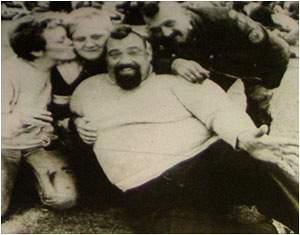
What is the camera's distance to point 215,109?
5.97 feet

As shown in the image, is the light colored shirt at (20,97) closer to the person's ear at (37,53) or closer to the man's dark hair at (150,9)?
the person's ear at (37,53)

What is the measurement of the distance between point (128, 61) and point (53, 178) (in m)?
0.50

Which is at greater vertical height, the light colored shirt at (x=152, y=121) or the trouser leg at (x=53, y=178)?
the light colored shirt at (x=152, y=121)

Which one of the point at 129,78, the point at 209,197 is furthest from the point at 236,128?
the point at 129,78

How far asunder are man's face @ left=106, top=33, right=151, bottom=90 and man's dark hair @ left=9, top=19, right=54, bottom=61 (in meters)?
0.26

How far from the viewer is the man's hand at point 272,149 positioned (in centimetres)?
179

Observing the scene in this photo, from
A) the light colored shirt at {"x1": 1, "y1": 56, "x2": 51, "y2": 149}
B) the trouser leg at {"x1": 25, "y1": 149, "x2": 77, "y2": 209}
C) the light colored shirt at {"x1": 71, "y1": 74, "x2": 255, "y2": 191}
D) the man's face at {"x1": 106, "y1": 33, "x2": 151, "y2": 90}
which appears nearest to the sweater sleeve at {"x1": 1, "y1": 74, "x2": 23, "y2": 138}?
the light colored shirt at {"x1": 1, "y1": 56, "x2": 51, "y2": 149}

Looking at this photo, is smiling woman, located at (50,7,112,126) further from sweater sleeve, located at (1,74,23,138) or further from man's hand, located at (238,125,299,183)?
man's hand, located at (238,125,299,183)

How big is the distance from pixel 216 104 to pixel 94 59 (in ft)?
1.57

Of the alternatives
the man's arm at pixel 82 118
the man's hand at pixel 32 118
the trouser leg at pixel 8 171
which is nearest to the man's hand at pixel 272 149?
the man's arm at pixel 82 118

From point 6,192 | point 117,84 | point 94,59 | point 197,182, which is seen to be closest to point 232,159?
point 197,182

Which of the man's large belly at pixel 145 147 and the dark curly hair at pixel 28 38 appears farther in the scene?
the dark curly hair at pixel 28 38

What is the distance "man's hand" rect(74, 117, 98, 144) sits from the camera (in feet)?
5.98

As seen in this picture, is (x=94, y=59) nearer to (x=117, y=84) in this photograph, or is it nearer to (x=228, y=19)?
(x=117, y=84)
